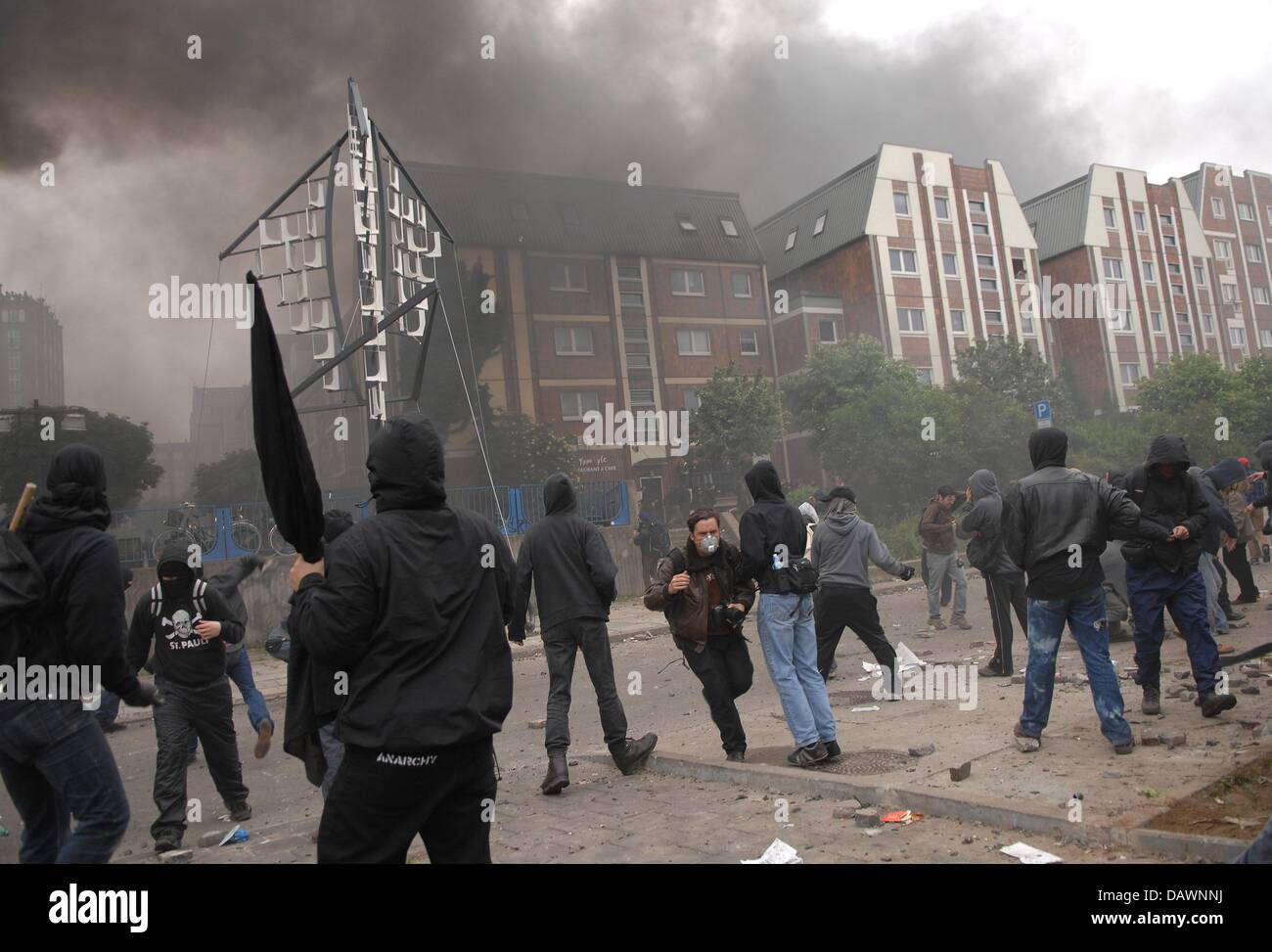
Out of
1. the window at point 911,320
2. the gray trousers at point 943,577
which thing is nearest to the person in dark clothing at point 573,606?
the gray trousers at point 943,577

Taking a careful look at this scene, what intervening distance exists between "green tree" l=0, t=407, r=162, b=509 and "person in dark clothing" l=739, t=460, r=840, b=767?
20.4 m

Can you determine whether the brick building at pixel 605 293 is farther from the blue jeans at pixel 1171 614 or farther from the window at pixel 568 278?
the blue jeans at pixel 1171 614

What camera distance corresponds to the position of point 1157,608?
5773mm

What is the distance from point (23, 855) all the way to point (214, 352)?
2362 cm

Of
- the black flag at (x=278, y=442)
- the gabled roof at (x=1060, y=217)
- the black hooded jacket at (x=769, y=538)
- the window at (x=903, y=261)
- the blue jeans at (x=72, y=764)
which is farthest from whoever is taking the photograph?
the gabled roof at (x=1060, y=217)

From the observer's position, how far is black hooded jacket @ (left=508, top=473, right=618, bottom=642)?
18.8 ft

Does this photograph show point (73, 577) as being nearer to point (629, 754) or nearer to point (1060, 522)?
point (629, 754)

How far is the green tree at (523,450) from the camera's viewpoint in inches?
1163

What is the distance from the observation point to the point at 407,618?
2.56 meters

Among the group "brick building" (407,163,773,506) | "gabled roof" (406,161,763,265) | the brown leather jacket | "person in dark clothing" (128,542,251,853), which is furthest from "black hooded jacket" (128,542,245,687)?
"gabled roof" (406,161,763,265)

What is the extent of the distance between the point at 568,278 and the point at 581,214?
8.21ft

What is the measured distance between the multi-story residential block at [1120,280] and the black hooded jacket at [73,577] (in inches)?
1880

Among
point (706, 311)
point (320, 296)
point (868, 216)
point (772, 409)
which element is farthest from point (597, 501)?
point (868, 216)
